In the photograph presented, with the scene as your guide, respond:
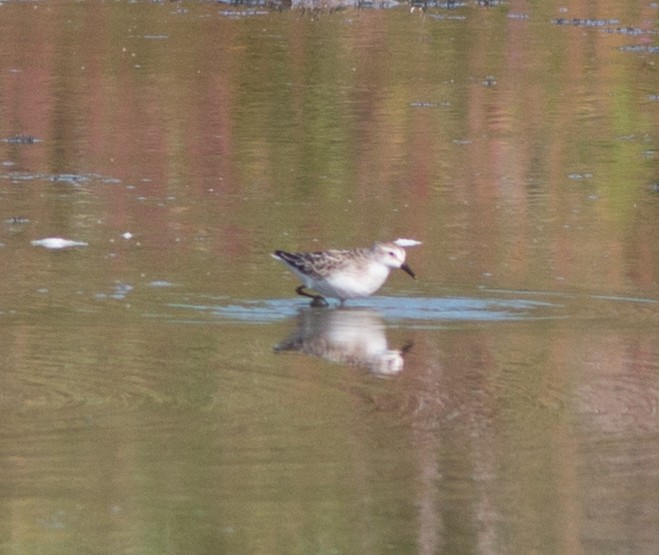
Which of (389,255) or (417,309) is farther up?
(389,255)

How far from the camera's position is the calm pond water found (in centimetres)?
670

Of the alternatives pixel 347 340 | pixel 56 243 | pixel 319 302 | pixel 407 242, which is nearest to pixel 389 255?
pixel 319 302

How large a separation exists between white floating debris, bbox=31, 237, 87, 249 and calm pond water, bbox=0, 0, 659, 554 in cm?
6

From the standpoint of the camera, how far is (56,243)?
1205 cm

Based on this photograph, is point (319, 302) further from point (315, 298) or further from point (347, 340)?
point (347, 340)

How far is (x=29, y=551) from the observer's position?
6.15m

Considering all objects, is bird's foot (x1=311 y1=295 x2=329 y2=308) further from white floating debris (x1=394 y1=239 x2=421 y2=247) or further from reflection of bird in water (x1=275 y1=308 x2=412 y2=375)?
white floating debris (x1=394 y1=239 x2=421 y2=247)

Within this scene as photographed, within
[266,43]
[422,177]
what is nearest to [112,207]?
[422,177]

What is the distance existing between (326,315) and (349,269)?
0.30 m

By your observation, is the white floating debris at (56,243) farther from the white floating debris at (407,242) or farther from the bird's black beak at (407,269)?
the bird's black beak at (407,269)

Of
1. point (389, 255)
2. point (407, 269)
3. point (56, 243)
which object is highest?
point (389, 255)

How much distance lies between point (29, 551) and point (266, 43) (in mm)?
18838

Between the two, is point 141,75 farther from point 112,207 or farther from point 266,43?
point 112,207

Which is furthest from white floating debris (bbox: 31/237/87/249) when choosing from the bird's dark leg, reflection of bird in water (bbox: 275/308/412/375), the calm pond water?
reflection of bird in water (bbox: 275/308/412/375)
